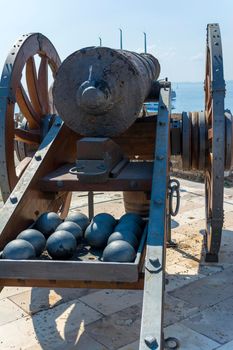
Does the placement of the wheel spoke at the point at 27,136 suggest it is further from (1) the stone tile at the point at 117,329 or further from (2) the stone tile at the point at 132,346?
(2) the stone tile at the point at 132,346

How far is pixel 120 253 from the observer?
102 inches

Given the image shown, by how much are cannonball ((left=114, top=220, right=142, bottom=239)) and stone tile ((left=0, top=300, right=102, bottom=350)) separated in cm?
101

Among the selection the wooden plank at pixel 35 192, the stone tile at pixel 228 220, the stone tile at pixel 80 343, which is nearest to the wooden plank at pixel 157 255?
the wooden plank at pixel 35 192

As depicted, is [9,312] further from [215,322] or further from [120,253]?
[120,253]

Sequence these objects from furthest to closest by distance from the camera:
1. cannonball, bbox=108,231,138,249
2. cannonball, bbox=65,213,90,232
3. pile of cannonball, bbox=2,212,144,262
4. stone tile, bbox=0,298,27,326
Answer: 1. stone tile, bbox=0,298,27,326
2. cannonball, bbox=65,213,90,232
3. cannonball, bbox=108,231,138,249
4. pile of cannonball, bbox=2,212,144,262

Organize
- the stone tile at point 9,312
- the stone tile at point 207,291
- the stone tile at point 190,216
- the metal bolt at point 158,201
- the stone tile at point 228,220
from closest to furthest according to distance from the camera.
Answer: the metal bolt at point 158,201 < the stone tile at point 9,312 < the stone tile at point 207,291 < the stone tile at point 228,220 < the stone tile at point 190,216

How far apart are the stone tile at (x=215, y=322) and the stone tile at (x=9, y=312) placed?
1.27m

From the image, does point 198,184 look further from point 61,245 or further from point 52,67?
point 61,245

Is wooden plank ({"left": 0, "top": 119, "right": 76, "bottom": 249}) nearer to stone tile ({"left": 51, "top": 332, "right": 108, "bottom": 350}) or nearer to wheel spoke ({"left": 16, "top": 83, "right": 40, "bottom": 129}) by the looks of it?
wheel spoke ({"left": 16, "top": 83, "right": 40, "bottom": 129})

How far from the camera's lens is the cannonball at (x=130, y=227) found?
2906 mm

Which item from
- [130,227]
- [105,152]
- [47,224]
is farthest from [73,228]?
[105,152]

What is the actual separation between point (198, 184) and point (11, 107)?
5.48m

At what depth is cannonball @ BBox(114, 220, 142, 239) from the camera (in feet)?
9.53

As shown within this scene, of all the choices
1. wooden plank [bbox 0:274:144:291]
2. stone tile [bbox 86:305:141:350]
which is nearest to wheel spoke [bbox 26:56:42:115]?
stone tile [bbox 86:305:141:350]
